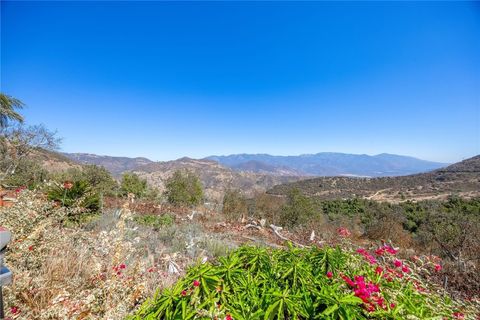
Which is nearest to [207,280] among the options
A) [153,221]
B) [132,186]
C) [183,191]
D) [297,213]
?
[153,221]

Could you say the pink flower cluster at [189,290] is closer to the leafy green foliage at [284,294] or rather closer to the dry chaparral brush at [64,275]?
the leafy green foliage at [284,294]

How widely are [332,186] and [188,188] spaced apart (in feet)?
130

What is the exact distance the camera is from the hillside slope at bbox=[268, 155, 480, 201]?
34281 millimetres

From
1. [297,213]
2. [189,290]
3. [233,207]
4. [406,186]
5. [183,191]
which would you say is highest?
[189,290]

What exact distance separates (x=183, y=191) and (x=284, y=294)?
1537 centimetres

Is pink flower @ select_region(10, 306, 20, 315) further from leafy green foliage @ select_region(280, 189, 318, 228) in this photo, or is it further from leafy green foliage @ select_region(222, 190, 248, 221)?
leafy green foliage @ select_region(280, 189, 318, 228)

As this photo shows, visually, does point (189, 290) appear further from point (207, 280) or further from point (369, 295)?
point (369, 295)

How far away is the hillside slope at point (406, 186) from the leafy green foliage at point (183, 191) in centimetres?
1872

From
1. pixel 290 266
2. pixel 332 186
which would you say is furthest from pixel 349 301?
pixel 332 186

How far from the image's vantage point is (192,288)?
4.83ft

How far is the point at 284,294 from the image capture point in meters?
1.29

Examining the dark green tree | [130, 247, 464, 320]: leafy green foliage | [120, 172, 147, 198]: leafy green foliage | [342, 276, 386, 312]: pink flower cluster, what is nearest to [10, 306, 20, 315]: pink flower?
[130, 247, 464, 320]: leafy green foliage

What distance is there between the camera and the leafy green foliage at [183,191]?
1555 cm

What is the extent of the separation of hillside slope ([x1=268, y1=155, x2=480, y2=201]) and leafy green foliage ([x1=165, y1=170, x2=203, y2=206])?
18719 millimetres
